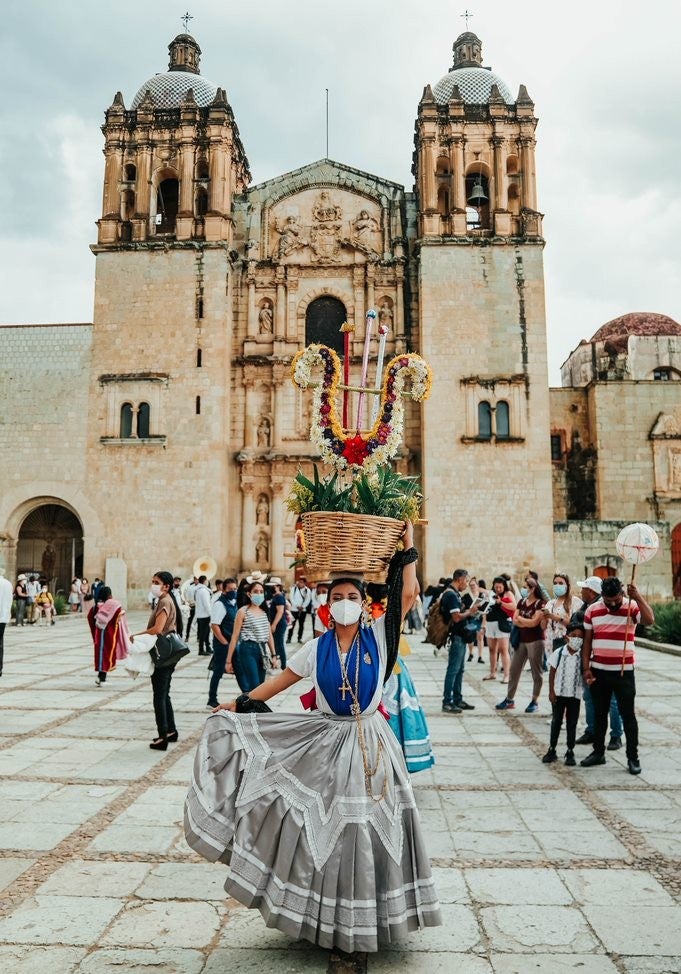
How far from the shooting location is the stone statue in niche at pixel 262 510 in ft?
86.2

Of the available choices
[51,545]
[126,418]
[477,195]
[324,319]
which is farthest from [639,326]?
[51,545]

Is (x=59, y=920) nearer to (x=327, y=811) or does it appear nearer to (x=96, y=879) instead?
(x=96, y=879)

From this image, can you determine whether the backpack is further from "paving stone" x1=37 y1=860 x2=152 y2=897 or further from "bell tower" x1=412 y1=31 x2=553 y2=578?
"bell tower" x1=412 y1=31 x2=553 y2=578

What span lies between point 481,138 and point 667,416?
11.7 meters

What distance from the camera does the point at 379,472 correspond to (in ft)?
15.7

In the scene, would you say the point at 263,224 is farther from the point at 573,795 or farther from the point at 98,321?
the point at 573,795

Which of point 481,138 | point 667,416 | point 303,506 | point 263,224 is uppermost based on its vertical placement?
point 481,138

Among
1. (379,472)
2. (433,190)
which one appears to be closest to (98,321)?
(433,190)

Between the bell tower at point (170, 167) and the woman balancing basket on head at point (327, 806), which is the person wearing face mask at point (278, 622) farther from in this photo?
the bell tower at point (170, 167)

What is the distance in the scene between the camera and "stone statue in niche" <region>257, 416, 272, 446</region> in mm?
26562

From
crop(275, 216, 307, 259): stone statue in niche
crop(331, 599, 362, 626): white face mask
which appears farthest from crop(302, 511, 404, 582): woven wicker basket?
crop(275, 216, 307, 259): stone statue in niche

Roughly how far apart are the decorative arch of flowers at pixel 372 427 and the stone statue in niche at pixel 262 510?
2057cm

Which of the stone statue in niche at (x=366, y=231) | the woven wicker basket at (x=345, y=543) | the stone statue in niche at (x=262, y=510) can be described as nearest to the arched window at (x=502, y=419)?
the stone statue in niche at (x=366, y=231)

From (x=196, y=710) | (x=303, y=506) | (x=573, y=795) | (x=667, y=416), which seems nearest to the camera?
(x=303, y=506)
